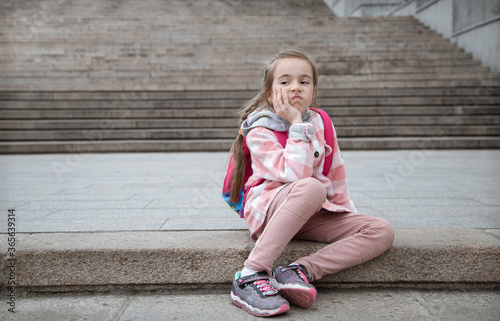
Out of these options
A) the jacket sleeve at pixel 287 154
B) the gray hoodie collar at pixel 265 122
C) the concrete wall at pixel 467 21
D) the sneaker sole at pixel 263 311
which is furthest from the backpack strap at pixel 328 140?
the concrete wall at pixel 467 21

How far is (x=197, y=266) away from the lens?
2.17 meters

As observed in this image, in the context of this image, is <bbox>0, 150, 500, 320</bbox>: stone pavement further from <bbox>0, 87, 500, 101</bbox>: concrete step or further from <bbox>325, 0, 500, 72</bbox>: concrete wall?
<bbox>325, 0, 500, 72</bbox>: concrete wall

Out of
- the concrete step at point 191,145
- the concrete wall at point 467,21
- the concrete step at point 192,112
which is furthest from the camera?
the concrete wall at point 467,21

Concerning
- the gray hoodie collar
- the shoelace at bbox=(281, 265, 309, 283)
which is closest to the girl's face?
the gray hoodie collar

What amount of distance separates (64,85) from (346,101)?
6577 millimetres

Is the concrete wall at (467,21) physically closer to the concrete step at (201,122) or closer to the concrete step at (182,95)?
the concrete step at (182,95)

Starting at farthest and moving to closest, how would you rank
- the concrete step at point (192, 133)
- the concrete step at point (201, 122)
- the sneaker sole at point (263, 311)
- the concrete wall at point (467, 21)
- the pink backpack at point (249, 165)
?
the concrete wall at point (467, 21) → the concrete step at point (201, 122) → the concrete step at point (192, 133) → the pink backpack at point (249, 165) → the sneaker sole at point (263, 311)

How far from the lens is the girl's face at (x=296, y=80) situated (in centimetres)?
218

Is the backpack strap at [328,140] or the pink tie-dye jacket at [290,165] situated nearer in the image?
the pink tie-dye jacket at [290,165]

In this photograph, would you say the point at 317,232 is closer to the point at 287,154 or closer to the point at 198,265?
the point at 287,154

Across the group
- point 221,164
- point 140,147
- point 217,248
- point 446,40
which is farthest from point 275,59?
point 446,40

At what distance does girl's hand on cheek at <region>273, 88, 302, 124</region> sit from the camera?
2.15 m

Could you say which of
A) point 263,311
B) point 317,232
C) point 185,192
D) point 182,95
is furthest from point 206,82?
point 263,311

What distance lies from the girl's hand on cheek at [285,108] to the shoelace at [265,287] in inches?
30.6
